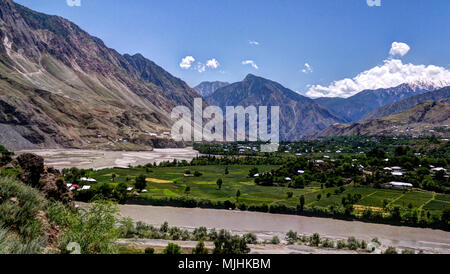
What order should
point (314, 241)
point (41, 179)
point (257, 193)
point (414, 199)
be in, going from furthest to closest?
point (257, 193) < point (414, 199) < point (314, 241) < point (41, 179)

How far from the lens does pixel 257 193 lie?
6053cm

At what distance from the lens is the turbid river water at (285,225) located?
36.7m

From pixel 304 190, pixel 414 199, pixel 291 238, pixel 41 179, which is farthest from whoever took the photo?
pixel 304 190

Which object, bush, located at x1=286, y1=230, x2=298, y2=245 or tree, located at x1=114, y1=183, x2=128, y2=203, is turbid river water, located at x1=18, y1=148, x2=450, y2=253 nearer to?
bush, located at x1=286, y1=230, x2=298, y2=245

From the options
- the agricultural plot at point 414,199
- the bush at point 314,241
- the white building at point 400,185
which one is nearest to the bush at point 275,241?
the bush at point 314,241

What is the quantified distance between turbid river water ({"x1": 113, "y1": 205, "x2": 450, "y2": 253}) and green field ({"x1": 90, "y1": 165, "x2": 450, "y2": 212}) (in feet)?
16.6

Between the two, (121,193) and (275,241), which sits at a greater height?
(121,193)

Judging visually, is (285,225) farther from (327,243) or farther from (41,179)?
(41,179)

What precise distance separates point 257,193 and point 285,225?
60.8ft

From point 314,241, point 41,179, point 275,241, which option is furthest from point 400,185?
point 41,179

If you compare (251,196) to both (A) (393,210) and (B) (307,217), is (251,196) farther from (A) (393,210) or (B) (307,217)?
(A) (393,210)

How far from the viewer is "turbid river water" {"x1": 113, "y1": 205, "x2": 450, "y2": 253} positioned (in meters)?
36.7

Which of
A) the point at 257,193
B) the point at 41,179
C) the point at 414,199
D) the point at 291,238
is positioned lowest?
the point at 291,238

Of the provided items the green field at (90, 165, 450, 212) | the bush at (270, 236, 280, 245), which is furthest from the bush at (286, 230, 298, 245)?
the green field at (90, 165, 450, 212)
